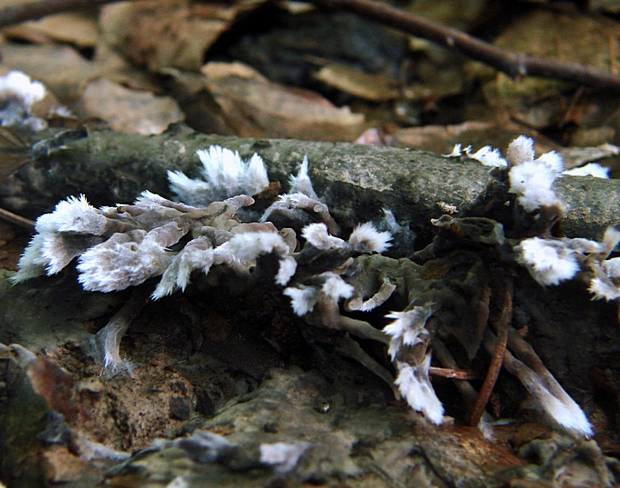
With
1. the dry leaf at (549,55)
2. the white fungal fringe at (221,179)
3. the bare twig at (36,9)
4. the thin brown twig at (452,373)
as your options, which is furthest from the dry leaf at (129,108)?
the thin brown twig at (452,373)

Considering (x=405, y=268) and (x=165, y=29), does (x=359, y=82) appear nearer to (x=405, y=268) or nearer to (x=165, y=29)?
(x=165, y=29)

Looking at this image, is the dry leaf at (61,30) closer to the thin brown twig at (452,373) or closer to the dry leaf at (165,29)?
the dry leaf at (165,29)

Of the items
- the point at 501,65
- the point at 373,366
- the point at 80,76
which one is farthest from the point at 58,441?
the point at 501,65

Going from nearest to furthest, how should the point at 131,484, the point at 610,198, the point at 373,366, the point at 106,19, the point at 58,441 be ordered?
1. the point at 131,484
2. the point at 58,441
3. the point at 373,366
4. the point at 610,198
5. the point at 106,19

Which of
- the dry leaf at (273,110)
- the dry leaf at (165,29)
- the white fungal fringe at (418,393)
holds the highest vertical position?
the dry leaf at (165,29)

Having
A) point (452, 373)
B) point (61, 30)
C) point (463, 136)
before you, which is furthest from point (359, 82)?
point (452, 373)

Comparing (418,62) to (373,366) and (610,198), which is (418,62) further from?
(373,366)
